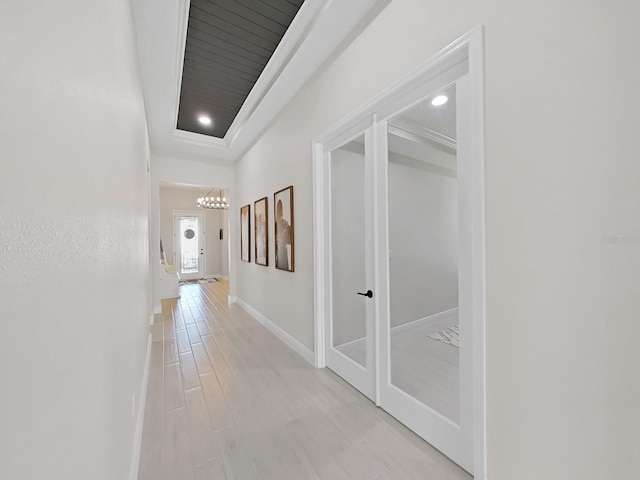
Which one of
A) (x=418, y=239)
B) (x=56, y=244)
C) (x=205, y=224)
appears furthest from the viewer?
(x=205, y=224)

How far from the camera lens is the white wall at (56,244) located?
394mm

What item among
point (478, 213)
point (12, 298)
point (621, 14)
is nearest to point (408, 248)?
point (478, 213)

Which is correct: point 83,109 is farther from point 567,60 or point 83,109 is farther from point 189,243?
point 189,243

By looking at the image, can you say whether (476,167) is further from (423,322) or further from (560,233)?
(423,322)

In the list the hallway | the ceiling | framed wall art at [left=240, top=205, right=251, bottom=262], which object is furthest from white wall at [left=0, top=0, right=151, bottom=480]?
framed wall art at [left=240, top=205, right=251, bottom=262]

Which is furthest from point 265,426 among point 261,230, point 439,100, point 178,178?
point 178,178

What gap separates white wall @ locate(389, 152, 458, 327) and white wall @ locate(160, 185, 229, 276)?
7.74 m

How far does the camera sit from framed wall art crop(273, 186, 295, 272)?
3.26m

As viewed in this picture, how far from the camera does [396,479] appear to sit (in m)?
1.48

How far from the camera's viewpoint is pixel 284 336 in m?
→ 3.44

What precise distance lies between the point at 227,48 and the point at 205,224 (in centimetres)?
771

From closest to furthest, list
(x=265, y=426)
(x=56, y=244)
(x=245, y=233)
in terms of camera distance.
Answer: (x=56, y=244), (x=265, y=426), (x=245, y=233)

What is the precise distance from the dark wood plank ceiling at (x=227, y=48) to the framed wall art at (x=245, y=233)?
1.71 meters

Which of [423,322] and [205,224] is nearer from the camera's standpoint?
[423,322]
